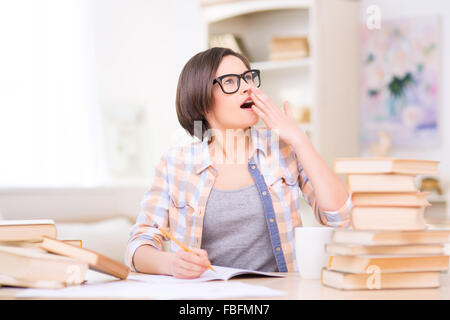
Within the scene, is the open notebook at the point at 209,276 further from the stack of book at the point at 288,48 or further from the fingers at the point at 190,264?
the stack of book at the point at 288,48

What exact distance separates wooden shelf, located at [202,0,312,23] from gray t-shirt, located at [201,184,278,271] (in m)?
2.16

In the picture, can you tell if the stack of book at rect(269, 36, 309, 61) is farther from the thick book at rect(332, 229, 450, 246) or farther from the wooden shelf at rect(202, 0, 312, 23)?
the thick book at rect(332, 229, 450, 246)

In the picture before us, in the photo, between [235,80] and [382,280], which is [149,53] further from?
[382,280]

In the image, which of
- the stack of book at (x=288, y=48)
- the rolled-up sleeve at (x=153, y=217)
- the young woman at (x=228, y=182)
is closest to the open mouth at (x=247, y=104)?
the young woman at (x=228, y=182)

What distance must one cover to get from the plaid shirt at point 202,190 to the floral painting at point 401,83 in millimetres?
2049

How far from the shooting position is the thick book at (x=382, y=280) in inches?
34.4

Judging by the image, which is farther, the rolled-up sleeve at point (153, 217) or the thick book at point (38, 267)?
the rolled-up sleeve at point (153, 217)

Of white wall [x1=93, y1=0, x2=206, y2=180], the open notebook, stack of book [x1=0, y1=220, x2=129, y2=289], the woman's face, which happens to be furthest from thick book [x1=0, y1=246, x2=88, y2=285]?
white wall [x1=93, y1=0, x2=206, y2=180]

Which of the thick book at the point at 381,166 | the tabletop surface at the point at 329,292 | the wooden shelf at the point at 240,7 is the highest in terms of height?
the wooden shelf at the point at 240,7

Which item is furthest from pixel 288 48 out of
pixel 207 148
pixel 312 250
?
pixel 312 250

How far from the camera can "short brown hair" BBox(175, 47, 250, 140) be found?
137cm

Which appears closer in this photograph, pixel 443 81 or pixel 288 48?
pixel 443 81

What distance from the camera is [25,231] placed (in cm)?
99

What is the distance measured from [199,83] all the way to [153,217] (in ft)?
1.08
